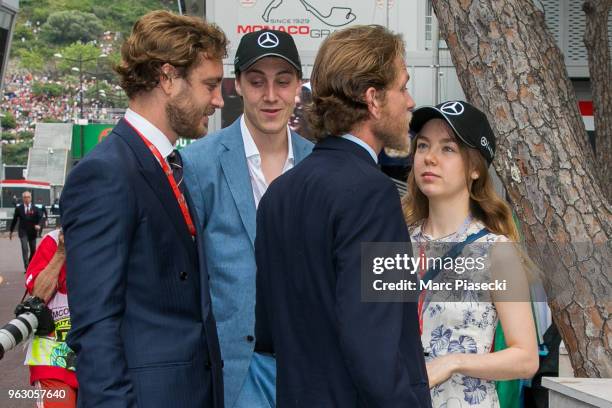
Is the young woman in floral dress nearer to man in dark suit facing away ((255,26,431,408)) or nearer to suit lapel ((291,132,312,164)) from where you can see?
man in dark suit facing away ((255,26,431,408))

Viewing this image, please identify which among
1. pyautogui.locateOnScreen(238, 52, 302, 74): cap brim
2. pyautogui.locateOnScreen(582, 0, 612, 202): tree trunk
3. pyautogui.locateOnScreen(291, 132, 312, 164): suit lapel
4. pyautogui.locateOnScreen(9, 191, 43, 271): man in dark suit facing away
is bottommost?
pyautogui.locateOnScreen(291, 132, 312, 164): suit lapel

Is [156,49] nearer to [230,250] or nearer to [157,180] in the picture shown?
[157,180]

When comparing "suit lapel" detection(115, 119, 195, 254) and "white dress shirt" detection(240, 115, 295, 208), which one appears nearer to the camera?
"suit lapel" detection(115, 119, 195, 254)

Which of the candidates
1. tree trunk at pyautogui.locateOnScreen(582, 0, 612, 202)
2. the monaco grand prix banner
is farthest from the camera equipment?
tree trunk at pyautogui.locateOnScreen(582, 0, 612, 202)

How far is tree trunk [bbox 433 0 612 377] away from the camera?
3.60 metres

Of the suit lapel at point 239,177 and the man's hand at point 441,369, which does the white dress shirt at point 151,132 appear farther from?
the man's hand at point 441,369

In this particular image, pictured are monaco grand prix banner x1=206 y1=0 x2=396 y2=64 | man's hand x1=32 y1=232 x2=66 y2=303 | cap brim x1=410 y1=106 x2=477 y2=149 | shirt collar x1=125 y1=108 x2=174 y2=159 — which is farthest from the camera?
monaco grand prix banner x1=206 y1=0 x2=396 y2=64

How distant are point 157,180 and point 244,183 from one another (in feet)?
2.72

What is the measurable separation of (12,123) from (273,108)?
12503 cm

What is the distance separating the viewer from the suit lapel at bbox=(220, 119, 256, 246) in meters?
3.23

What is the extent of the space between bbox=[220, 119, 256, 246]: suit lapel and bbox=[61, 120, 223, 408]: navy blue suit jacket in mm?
597

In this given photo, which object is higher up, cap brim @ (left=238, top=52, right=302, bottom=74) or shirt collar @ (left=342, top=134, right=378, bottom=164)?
cap brim @ (left=238, top=52, right=302, bottom=74)

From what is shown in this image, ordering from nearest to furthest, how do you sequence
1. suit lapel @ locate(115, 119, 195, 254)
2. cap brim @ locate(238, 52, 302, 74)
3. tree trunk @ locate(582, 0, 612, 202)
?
suit lapel @ locate(115, 119, 195, 254)
cap brim @ locate(238, 52, 302, 74)
tree trunk @ locate(582, 0, 612, 202)

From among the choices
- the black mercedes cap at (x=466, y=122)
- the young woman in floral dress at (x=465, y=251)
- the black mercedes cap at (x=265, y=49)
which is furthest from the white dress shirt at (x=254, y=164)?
the black mercedes cap at (x=466, y=122)
